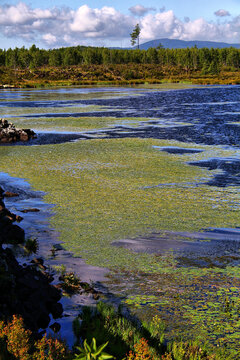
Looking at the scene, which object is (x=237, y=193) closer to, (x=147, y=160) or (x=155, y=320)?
(x=147, y=160)

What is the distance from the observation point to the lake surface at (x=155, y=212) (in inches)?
330

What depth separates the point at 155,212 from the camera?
1421cm

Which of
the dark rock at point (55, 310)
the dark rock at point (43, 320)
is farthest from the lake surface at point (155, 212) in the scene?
the dark rock at point (43, 320)

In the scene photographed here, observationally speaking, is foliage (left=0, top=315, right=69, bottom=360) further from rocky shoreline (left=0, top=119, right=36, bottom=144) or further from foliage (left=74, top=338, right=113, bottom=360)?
rocky shoreline (left=0, top=119, right=36, bottom=144)

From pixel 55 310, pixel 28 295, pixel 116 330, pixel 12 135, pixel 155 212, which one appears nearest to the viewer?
pixel 116 330

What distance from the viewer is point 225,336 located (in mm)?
7168

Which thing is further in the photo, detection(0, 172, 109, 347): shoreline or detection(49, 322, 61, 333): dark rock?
detection(0, 172, 109, 347): shoreline

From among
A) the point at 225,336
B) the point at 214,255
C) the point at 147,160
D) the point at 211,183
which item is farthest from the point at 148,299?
the point at 147,160

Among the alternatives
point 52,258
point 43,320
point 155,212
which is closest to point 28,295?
point 43,320

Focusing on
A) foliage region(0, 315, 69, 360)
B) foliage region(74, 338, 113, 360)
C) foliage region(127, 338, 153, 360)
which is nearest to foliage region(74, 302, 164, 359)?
foliage region(127, 338, 153, 360)

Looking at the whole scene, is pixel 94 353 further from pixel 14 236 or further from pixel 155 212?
pixel 155 212

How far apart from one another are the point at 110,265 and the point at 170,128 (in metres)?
27.9

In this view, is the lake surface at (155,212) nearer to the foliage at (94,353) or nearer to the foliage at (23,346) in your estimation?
the foliage at (23,346)

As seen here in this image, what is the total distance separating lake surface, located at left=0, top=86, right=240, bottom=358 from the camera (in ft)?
27.5
